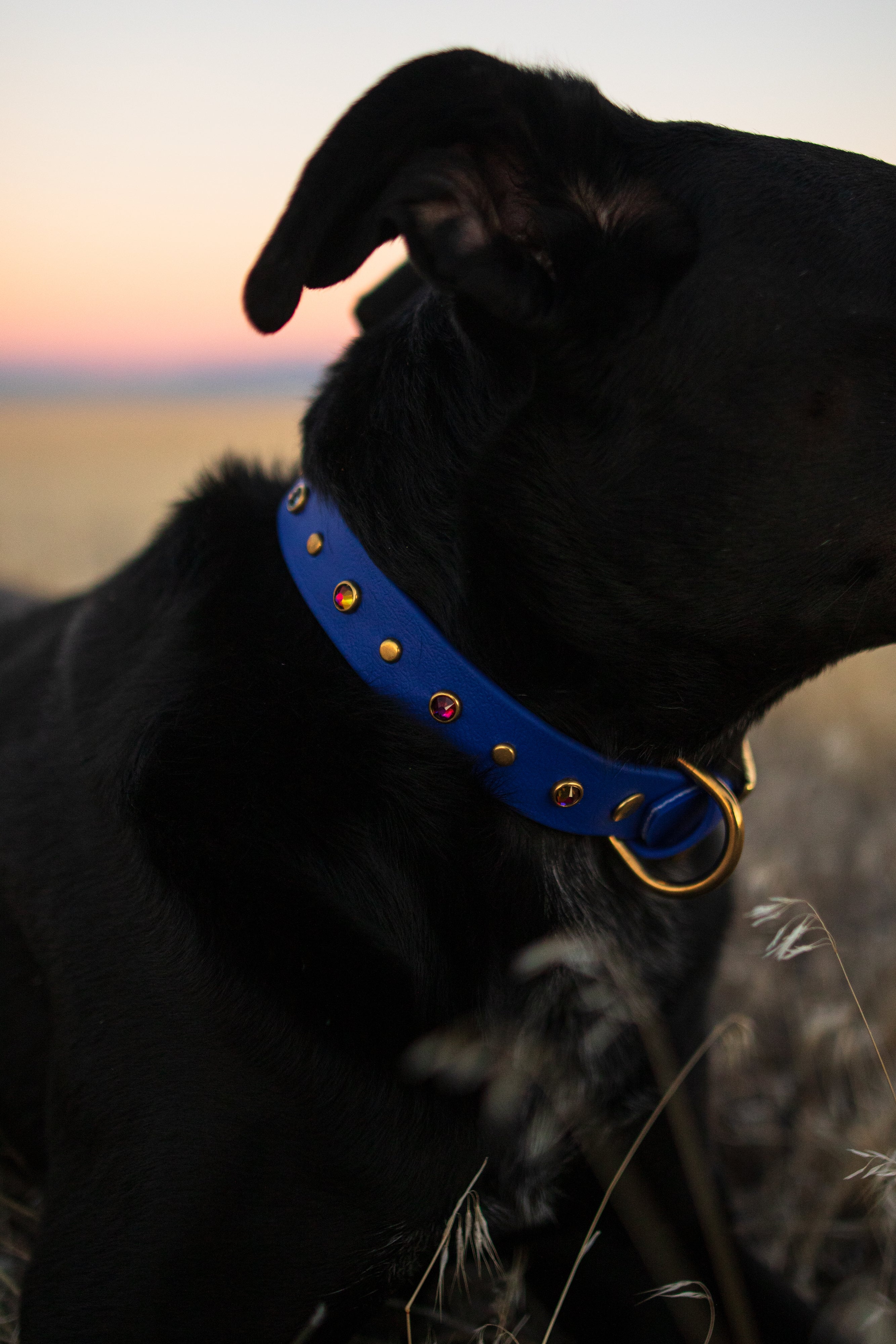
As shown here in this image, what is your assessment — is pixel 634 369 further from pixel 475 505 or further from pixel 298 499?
pixel 298 499

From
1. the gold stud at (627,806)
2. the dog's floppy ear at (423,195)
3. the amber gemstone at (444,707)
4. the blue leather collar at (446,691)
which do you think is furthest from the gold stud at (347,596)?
the gold stud at (627,806)

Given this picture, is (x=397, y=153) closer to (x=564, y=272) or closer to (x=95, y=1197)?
(x=564, y=272)

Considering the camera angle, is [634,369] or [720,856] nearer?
[634,369]

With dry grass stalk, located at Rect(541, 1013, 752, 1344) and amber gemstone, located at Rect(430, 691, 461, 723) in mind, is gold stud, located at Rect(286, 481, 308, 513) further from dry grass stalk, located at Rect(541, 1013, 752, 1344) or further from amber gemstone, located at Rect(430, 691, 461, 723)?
dry grass stalk, located at Rect(541, 1013, 752, 1344)

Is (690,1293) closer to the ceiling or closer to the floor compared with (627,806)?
closer to the floor

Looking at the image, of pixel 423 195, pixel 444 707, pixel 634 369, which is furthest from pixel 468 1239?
pixel 423 195

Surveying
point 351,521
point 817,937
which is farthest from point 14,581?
point 817,937

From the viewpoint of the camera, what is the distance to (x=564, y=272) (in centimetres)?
152

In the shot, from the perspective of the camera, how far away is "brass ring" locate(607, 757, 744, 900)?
67.0 inches

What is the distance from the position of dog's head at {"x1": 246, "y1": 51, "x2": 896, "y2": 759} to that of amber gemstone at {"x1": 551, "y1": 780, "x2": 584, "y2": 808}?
0.30ft

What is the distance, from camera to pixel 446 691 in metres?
1.60

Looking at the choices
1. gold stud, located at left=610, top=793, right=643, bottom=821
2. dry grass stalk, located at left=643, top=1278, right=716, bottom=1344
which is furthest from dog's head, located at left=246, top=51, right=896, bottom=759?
dry grass stalk, located at left=643, top=1278, right=716, bottom=1344

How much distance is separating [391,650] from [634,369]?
539mm

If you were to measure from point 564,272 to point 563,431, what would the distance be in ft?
0.72
